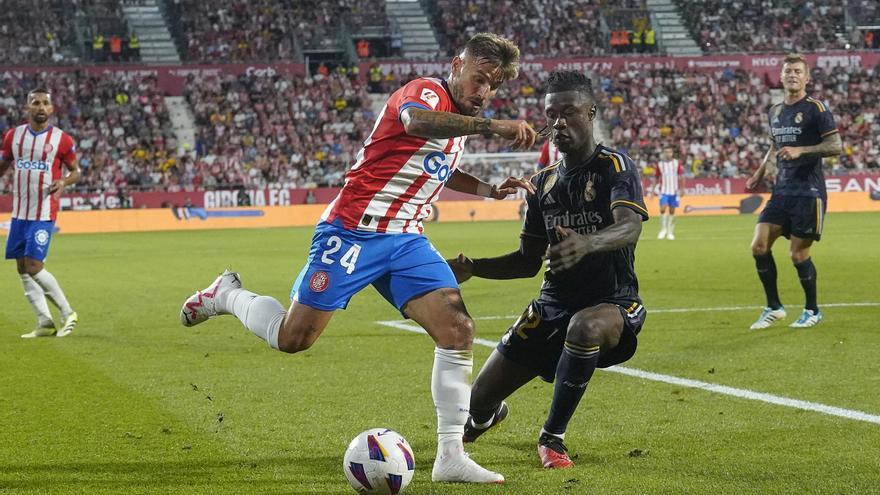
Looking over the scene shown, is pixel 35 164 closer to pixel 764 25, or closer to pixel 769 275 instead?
pixel 769 275

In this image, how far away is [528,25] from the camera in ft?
165

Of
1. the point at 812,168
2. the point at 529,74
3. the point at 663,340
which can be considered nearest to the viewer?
the point at 663,340

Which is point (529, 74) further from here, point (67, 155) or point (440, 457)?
point (440, 457)

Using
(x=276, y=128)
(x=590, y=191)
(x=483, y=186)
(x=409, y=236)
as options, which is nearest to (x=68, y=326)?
(x=483, y=186)

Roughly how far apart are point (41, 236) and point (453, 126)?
7211 mm

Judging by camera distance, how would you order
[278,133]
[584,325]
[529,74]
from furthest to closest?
[529,74]
[278,133]
[584,325]

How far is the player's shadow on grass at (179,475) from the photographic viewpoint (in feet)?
16.1

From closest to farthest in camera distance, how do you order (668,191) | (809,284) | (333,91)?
(809,284)
(668,191)
(333,91)

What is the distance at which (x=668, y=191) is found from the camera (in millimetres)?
28031

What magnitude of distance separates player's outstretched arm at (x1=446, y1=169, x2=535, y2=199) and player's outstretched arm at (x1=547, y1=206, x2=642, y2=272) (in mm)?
812

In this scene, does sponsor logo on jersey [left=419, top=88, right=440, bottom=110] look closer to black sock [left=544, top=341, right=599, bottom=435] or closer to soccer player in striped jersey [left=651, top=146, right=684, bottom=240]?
black sock [left=544, top=341, right=599, bottom=435]

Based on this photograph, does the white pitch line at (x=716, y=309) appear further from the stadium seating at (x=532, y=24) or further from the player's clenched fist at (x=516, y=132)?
the stadium seating at (x=532, y=24)

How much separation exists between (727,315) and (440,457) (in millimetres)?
7167

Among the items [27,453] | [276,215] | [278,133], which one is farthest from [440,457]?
[278,133]
